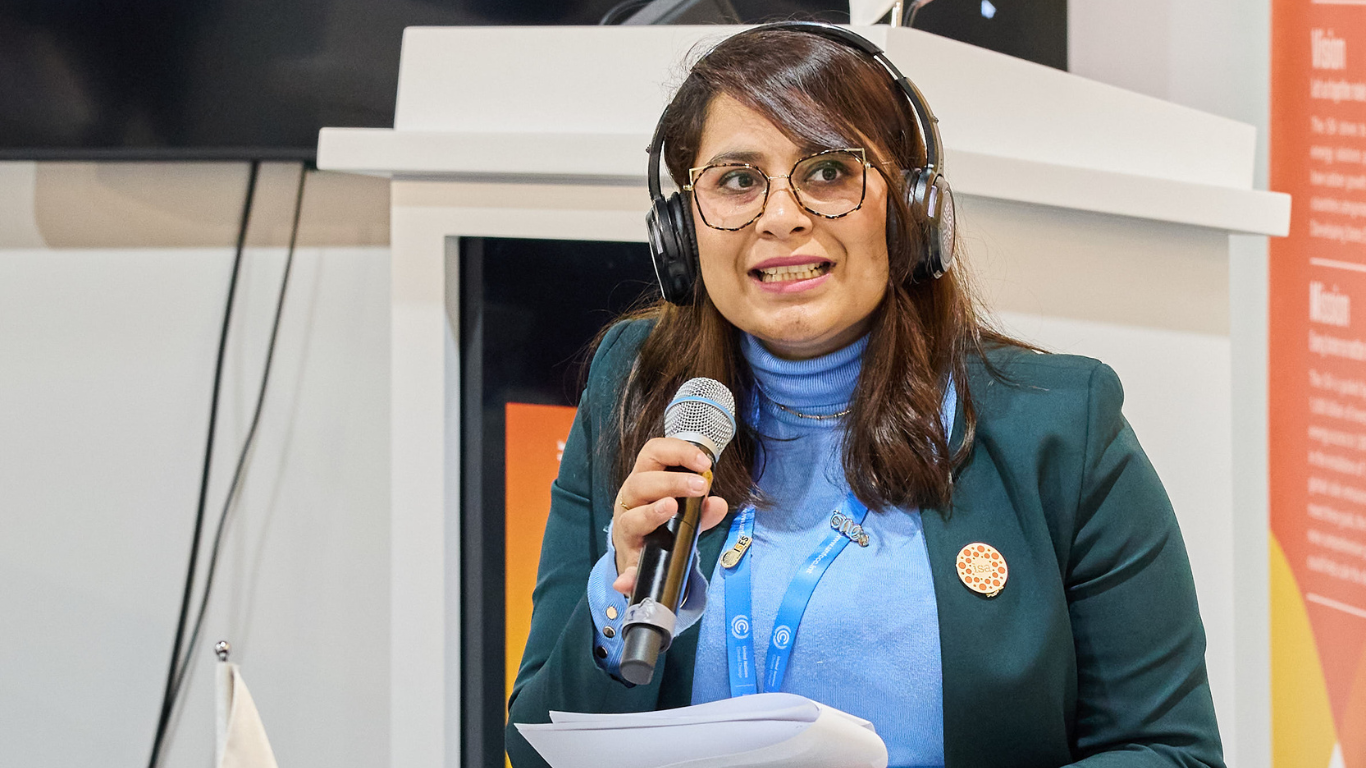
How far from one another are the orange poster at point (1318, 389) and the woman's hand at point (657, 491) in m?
1.14

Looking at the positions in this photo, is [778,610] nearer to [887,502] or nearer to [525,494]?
[887,502]

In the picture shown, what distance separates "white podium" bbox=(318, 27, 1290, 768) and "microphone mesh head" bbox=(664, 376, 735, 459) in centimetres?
48

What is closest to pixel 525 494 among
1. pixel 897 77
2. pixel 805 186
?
pixel 805 186

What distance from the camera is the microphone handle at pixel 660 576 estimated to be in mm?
779

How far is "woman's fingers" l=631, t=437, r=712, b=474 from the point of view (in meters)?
0.89

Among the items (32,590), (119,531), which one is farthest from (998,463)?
(32,590)

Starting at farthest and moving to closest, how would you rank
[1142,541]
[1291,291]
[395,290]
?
[1291,291] → [395,290] → [1142,541]

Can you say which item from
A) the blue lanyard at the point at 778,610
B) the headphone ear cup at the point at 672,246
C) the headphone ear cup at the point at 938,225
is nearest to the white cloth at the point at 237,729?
the blue lanyard at the point at 778,610

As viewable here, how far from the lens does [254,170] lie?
197cm

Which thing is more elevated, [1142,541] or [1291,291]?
[1291,291]

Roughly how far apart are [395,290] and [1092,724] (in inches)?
Result: 37.1

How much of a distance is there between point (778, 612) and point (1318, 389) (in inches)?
40.1

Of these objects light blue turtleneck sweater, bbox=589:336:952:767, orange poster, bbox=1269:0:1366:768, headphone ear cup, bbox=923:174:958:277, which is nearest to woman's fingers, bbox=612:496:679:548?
light blue turtleneck sweater, bbox=589:336:952:767

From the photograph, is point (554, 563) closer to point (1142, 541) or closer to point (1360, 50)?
point (1142, 541)
